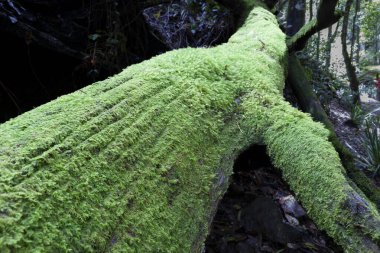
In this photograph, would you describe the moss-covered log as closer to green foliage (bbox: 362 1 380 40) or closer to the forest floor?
the forest floor

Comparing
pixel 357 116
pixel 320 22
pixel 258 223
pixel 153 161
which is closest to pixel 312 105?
pixel 320 22

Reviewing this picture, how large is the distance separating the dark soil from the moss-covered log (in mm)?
531

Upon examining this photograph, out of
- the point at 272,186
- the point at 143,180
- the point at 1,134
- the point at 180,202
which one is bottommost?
the point at 272,186

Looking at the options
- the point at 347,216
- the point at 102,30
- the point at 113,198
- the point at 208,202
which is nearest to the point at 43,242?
the point at 113,198

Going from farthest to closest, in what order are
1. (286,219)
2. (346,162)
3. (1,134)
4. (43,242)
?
(286,219) < (346,162) < (1,134) < (43,242)

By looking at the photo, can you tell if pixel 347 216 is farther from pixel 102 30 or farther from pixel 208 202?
pixel 102 30

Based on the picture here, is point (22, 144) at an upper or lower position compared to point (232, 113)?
upper

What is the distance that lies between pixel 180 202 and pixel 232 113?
733 mm

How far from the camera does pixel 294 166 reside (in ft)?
5.36

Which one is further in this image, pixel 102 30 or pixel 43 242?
pixel 102 30

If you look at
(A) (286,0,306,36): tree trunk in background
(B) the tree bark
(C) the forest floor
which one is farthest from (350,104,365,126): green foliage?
(C) the forest floor

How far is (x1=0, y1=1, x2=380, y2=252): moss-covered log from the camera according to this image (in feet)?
3.28

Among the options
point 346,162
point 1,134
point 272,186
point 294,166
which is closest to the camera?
point 1,134

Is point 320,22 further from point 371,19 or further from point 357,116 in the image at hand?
point 371,19
